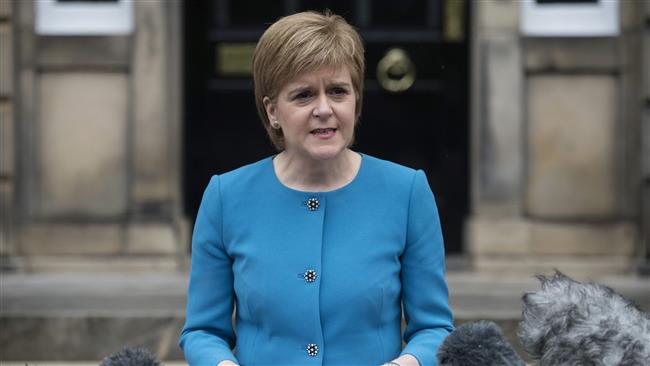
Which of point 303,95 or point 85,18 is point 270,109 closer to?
point 303,95

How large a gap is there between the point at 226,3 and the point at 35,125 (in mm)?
1292

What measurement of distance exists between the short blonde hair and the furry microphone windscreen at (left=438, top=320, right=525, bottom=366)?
0.73 metres

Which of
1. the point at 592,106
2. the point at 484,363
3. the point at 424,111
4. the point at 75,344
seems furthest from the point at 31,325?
the point at 484,363

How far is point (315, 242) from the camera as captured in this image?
8.63ft

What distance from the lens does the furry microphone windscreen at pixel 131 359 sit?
2.20 metres

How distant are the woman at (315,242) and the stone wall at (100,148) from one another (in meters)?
4.13

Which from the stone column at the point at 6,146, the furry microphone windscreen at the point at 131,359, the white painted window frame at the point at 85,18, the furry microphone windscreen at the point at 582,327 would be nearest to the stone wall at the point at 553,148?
the white painted window frame at the point at 85,18

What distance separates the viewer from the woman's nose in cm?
254

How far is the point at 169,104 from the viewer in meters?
6.82

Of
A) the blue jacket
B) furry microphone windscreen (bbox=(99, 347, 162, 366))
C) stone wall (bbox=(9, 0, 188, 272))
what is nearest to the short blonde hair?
the blue jacket

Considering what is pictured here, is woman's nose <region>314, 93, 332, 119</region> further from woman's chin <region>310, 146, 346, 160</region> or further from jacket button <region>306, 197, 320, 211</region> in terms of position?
jacket button <region>306, 197, 320, 211</region>

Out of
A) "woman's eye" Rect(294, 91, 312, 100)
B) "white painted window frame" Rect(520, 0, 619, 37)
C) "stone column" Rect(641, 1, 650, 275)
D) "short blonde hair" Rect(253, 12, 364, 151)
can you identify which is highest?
"white painted window frame" Rect(520, 0, 619, 37)

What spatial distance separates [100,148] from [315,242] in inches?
173

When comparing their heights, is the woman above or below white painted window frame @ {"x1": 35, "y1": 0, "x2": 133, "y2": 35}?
below
